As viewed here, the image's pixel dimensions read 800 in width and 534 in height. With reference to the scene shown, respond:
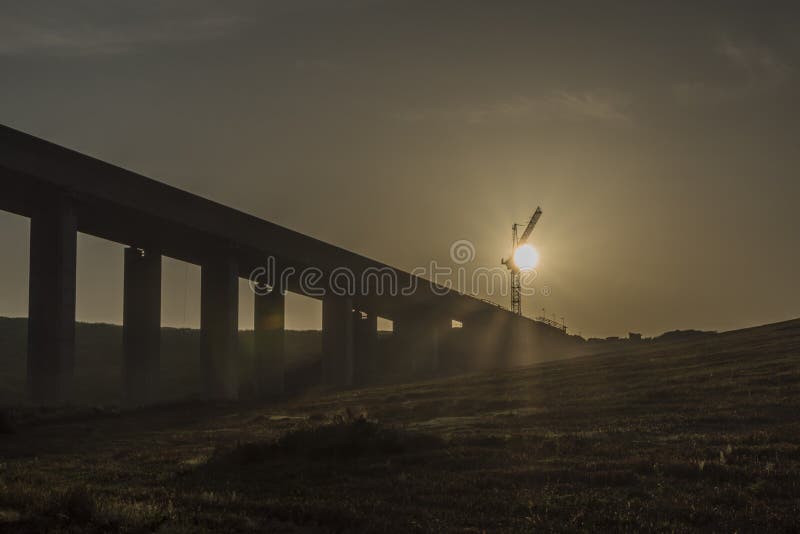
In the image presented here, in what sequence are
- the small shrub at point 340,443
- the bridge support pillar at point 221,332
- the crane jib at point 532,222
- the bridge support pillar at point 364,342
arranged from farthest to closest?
the crane jib at point 532,222 → the bridge support pillar at point 364,342 → the bridge support pillar at point 221,332 → the small shrub at point 340,443

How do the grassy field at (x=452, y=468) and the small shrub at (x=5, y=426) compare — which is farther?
the small shrub at (x=5, y=426)

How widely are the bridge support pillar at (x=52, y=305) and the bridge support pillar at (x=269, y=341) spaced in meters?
25.0

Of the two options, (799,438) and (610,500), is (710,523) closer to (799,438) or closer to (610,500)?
(610,500)

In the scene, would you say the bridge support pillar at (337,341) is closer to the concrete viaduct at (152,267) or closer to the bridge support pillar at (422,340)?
the concrete viaduct at (152,267)

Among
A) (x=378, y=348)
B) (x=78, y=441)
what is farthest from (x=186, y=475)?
(x=378, y=348)

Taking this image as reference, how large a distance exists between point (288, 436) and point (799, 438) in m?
12.8

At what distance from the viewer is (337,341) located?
258 feet

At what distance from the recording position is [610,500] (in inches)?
574

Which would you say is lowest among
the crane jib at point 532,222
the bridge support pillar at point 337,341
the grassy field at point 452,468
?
the grassy field at point 452,468

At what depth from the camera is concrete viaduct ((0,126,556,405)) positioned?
168ft

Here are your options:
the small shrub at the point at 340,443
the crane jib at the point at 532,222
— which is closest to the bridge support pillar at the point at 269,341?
the small shrub at the point at 340,443

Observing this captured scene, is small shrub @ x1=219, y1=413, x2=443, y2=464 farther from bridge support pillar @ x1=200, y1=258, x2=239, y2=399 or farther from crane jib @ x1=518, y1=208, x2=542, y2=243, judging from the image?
crane jib @ x1=518, y1=208, x2=542, y2=243

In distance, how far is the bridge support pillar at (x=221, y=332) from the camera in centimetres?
6544

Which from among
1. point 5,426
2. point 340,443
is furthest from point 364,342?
point 340,443
